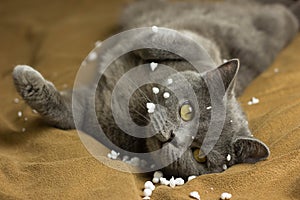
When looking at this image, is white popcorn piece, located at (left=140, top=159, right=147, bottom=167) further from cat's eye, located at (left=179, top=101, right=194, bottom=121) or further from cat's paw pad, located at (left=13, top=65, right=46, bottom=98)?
cat's paw pad, located at (left=13, top=65, right=46, bottom=98)

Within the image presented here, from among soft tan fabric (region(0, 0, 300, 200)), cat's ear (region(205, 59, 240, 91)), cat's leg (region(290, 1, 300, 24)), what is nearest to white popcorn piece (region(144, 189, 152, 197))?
soft tan fabric (region(0, 0, 300, 200))

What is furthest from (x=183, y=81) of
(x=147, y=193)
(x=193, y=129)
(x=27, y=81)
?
(x=27, y=81)

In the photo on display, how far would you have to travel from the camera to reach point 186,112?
160 cm

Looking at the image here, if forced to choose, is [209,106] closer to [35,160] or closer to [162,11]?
[35,160]

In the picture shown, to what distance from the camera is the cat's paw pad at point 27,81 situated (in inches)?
68.9

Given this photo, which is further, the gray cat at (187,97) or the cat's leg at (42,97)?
the cat's leg at (42,97)

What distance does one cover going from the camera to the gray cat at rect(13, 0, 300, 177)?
5.25 ft

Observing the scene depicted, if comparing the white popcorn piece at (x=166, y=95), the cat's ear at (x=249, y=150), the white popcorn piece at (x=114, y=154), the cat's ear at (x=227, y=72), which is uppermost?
the cat's ear at (x=227, y=72)

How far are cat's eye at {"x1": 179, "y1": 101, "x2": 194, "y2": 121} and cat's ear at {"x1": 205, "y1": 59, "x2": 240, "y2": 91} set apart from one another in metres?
0.14

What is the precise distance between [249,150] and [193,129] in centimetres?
20

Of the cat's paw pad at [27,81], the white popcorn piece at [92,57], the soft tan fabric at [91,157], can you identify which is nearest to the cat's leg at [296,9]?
the soft tan fabric at [91,157]

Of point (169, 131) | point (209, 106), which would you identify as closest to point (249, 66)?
point (209, 106)

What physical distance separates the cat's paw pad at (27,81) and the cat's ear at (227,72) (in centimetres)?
60

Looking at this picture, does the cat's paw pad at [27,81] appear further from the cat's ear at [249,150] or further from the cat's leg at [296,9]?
the cat's leg at [296,9]
